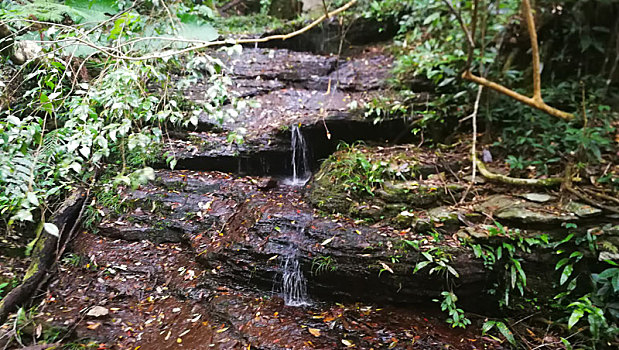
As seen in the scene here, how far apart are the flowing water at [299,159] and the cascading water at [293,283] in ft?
6.70

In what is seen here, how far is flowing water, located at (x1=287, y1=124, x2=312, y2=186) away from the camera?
5828mm

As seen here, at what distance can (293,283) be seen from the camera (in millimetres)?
4082

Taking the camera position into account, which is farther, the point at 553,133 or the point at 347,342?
the point at 553,133

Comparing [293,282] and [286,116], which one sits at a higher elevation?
[286,116]

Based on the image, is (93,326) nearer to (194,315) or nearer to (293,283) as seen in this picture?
(194,315)

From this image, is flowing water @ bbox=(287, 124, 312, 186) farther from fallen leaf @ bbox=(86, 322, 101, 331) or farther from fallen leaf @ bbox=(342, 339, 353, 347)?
fallen leaf @ bbox=(86, 322, 101, 331)

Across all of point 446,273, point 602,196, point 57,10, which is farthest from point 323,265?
point 57,10

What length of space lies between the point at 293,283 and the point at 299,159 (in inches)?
99.1

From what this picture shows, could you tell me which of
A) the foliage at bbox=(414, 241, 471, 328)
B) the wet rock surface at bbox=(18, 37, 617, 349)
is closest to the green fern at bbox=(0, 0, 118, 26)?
the wet rock surface at bbox=(18, 37, 617, 349)

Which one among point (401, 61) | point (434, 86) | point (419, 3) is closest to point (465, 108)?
point (434, 86)

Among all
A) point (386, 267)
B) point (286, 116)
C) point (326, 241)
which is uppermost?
point (286, 116)

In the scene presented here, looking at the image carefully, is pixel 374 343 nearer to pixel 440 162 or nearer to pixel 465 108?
pixel 440 162

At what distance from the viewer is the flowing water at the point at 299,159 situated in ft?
19.1

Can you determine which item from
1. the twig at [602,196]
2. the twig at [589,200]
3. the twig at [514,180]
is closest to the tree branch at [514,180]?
the twig at [514,180]
